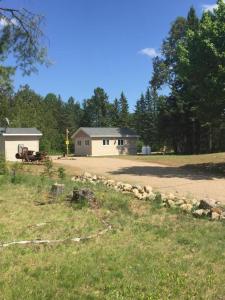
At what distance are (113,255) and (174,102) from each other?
142 ft

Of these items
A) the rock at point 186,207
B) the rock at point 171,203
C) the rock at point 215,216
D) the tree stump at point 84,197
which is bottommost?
the rock at point 215,216

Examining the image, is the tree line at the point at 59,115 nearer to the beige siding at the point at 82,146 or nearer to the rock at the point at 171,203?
the beige siding at the point at 82,146

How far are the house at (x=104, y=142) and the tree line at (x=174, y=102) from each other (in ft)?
12.0

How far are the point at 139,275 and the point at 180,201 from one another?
6406 millimetres

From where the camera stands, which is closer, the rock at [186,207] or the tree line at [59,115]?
the rock at [186,207]

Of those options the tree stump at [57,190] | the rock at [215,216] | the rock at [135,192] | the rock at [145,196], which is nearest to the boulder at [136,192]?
the rock at [135,192]

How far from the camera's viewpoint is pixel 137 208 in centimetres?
1096

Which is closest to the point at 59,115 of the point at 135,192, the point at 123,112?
the point at 123,112

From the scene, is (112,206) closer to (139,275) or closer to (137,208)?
(137,208)

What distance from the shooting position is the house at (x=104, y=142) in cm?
5316

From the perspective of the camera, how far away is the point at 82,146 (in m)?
54.8

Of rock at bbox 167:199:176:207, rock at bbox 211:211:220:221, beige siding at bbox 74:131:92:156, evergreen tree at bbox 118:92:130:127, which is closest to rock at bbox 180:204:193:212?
rock at bbox 167:199:176:207

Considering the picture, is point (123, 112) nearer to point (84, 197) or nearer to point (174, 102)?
point (174, 102)

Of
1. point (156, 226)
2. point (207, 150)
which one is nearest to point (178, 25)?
point (207, 150)
